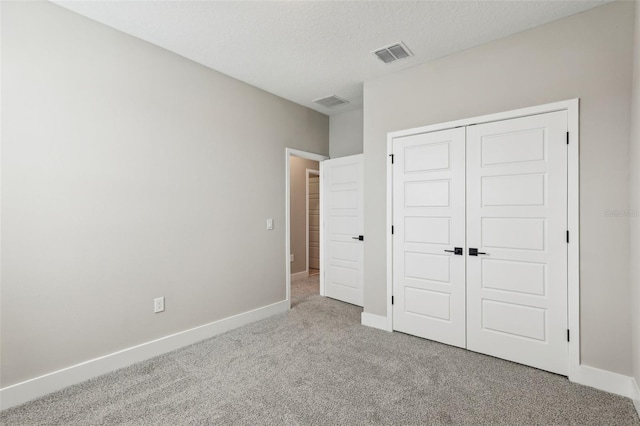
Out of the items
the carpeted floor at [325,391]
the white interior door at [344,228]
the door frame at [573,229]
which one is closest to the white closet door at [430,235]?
the carpeted floor at [325,391]

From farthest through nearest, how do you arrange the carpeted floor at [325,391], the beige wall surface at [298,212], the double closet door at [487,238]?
the beige wall surface at [298,212]
the double closet door at [487,238]
the carpeted floor at [325,391]

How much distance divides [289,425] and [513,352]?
6.57ft

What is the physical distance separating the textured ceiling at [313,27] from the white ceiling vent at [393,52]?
0.06m

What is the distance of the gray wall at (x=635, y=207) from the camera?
6.30 ft

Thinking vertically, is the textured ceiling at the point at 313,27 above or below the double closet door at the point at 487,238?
above

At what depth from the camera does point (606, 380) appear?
2.18m

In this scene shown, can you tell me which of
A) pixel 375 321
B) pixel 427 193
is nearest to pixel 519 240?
pixel 427 193

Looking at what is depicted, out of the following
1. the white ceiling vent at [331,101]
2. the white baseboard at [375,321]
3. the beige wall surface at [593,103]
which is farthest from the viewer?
the white ceiling vent at [331,101]

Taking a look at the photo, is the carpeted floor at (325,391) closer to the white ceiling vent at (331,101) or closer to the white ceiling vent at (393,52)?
the white ceiling vent at (393,52)

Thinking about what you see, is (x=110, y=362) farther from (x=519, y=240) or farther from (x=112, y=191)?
(x=519, y=240)

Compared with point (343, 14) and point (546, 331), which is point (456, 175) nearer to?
point (546, 331)

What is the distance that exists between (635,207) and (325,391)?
2477 mm

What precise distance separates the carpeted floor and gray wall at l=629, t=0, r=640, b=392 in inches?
18.7

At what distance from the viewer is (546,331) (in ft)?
8.01
